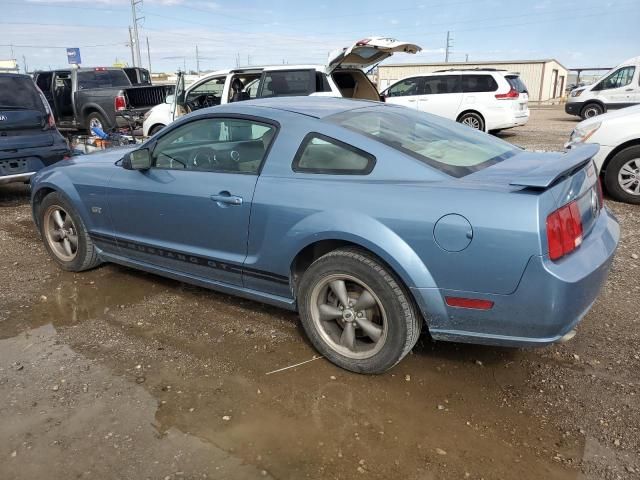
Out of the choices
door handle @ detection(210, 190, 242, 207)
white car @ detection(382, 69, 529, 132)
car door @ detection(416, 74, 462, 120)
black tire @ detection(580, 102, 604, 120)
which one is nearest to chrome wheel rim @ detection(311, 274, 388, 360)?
door handle @ detection(210, 190, 242, 207)

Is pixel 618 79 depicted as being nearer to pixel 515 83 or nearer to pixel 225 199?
pixel 515 83

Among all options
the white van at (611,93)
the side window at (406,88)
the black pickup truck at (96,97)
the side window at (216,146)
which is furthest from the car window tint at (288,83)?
the white van at (611,93)

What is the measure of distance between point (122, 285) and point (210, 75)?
17.7ft

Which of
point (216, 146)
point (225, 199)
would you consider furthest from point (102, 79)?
point (225, 199)

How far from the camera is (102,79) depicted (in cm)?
1295

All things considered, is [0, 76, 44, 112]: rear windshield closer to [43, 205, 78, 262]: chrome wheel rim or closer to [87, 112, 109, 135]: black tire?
[43, 205, 78, 262]: chrome wheel rim

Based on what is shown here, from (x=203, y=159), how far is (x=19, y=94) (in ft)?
16.4

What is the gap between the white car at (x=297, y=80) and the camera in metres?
7.90

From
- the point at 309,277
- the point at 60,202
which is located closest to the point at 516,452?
the point at 309,277

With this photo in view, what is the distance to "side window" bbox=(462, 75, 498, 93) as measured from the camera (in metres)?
12.9

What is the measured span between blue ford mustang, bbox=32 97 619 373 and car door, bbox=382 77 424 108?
1079 centimetres

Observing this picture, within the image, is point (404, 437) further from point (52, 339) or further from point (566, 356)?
point (52, 339)

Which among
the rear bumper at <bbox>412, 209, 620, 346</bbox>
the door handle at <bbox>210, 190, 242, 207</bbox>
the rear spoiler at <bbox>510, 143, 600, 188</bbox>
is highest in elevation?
the rear spoiler at <bbox>510, 143, 600, 188</bbox>

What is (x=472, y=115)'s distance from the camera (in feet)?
43.4
